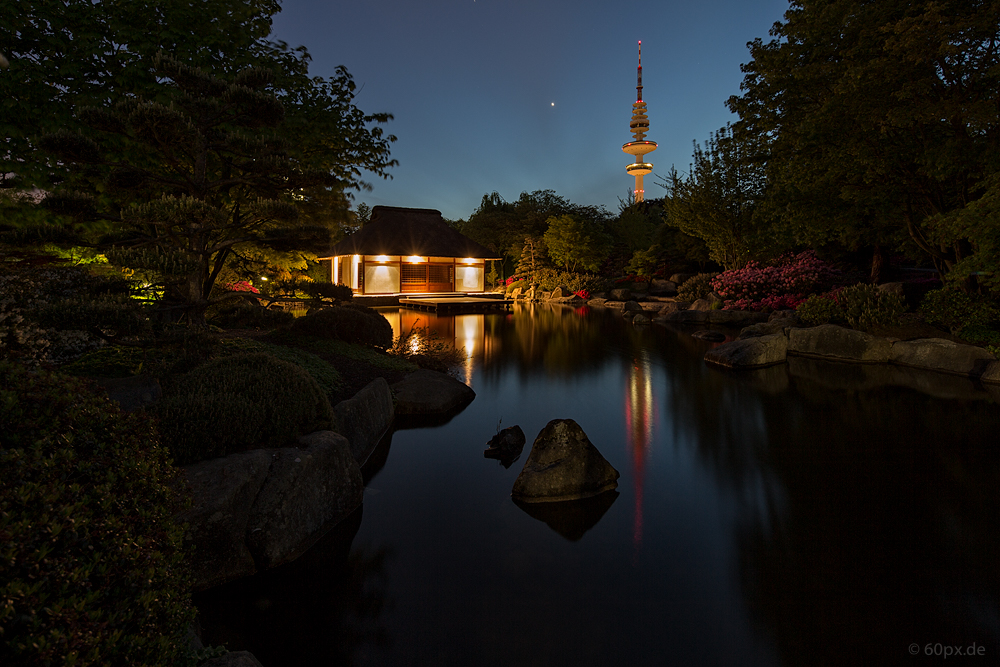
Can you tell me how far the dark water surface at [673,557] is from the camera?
303 cm

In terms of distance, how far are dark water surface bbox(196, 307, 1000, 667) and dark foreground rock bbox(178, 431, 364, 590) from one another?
0.50ft

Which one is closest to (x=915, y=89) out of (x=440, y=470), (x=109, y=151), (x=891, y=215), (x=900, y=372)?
(x=891, y=215)

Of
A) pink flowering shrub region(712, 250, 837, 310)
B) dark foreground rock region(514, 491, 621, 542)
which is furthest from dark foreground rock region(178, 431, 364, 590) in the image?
pink flowering shrub region(712, 250, 837, 310)

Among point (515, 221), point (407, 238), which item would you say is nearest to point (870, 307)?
point (407, 238)

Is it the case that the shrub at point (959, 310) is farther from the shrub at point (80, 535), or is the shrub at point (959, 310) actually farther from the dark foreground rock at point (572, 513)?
the shrub at point (80, 535)

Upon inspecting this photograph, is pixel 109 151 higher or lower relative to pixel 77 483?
higher

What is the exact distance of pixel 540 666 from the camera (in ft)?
9.32

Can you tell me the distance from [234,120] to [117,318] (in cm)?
301

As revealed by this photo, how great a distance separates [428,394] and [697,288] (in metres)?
21.0

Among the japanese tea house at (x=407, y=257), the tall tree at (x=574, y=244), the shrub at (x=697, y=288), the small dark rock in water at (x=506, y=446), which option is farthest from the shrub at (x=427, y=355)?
the tall tree at (x=574, y=244)

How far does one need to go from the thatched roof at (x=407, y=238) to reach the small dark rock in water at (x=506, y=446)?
26.7 metres

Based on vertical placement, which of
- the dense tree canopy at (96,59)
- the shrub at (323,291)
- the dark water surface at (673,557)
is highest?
the dense tree canopy at (96,59)

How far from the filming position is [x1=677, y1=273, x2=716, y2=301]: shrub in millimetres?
24875

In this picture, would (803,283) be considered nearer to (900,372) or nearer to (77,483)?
(900,372)
